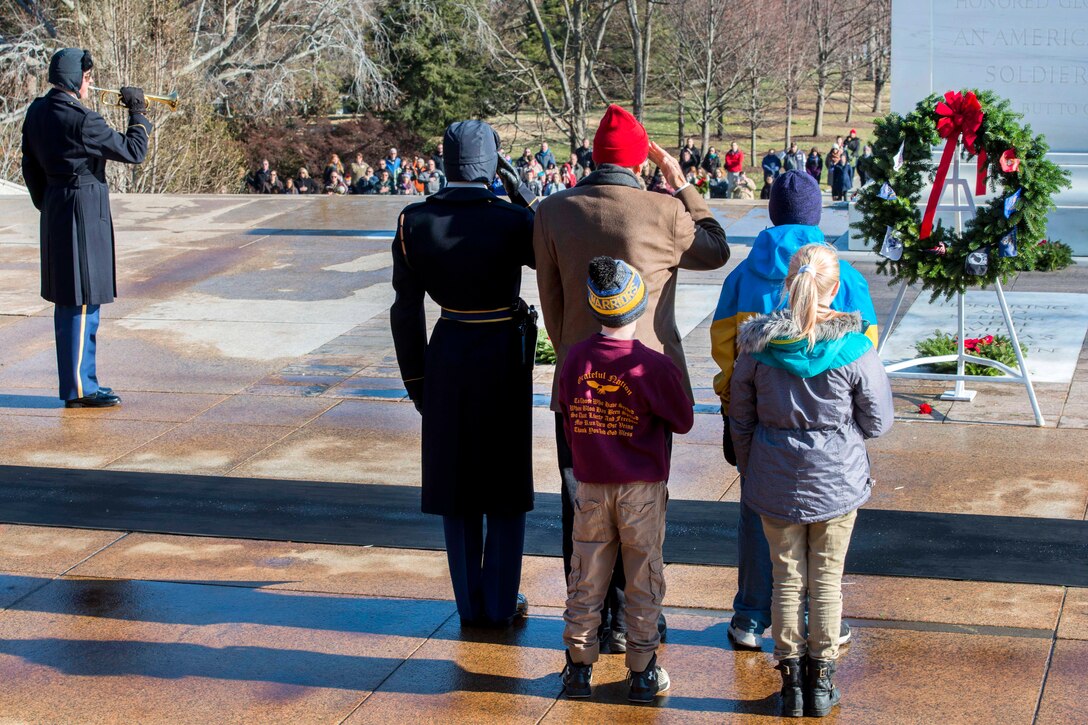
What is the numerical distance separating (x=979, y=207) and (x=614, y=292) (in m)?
4.36

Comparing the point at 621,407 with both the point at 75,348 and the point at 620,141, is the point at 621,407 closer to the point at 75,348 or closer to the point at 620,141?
the point at 620,141

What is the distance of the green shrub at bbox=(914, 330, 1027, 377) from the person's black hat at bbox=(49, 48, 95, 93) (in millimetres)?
5448

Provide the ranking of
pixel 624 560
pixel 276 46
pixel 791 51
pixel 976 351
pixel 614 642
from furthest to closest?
pixel 791 51 < pixel 276 46 < pixel 976 351 < pixel 614 642 < pixel 624 560

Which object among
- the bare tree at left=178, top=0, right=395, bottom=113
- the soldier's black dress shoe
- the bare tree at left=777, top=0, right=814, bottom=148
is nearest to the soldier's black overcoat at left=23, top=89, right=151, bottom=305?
the soldier's black dress shoe

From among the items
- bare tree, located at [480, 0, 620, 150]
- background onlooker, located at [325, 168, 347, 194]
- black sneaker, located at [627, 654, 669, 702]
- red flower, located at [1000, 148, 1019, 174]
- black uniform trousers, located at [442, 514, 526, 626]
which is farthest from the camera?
bare tree, located at [480, 0, 620, 150]

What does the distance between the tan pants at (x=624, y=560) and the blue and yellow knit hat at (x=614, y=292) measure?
0.52 metres

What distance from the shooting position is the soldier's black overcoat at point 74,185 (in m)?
7.49

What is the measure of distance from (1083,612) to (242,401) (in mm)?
5213

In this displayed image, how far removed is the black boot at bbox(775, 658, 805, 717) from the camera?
3934 mm

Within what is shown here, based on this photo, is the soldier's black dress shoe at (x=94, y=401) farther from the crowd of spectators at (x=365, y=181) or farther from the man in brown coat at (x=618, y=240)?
the crowd of spectators at (x=365, y=181)

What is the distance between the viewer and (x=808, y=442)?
12.6ft

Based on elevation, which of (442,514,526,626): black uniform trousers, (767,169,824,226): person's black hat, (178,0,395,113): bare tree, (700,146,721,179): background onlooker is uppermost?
(178,0,395,113): bare tree

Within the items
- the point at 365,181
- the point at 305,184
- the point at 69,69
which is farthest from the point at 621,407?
the point at 365,181

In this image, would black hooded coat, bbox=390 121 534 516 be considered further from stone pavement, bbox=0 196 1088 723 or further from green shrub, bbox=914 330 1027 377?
green shrub, bbox=914 330 1027 377
